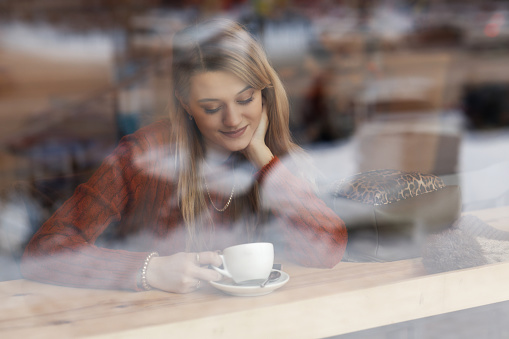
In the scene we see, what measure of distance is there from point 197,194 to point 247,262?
0.15 meters

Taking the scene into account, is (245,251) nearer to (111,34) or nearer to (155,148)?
(155,148)

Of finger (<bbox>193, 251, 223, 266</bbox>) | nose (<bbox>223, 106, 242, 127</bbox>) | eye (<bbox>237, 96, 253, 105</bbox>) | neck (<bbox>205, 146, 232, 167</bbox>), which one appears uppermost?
eye (<bbox>237, 96, 253, 105</bbox>)

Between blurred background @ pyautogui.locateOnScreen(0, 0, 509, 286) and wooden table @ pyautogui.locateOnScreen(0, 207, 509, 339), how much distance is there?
15 cm

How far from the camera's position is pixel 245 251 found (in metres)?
0.71

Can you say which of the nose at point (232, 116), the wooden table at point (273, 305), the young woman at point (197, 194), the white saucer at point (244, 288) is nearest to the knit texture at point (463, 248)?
the wooden table at point (273, 305)

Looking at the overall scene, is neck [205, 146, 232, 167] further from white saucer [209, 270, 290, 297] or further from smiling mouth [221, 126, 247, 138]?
white saucer [209, 270, 290, 297]

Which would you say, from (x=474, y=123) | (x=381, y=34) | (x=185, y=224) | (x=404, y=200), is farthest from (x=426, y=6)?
(x=185, y=224)

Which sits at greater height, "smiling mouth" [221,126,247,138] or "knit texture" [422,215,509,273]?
"smiling mouth" [221,126,247,138]

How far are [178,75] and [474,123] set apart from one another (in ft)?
4.19

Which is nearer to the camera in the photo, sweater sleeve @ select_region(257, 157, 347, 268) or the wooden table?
the wooden table

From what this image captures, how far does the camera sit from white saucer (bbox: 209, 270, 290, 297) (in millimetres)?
719

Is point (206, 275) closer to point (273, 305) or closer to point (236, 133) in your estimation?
point (273, 305)

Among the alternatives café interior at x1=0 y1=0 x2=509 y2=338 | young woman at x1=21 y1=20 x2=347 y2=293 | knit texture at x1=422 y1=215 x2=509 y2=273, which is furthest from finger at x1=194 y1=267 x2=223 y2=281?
knit texture at x1=422 y1=215 x2=509 y2=273

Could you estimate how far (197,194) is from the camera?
0.81 m
